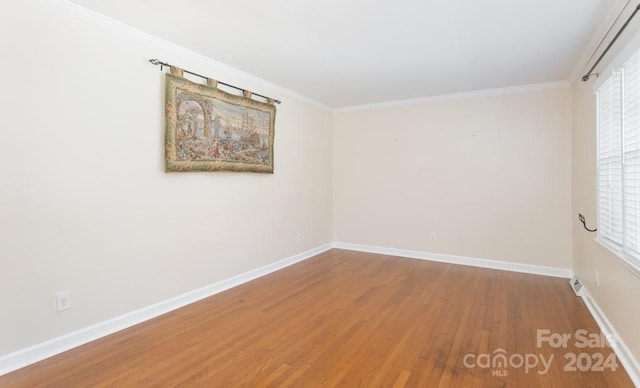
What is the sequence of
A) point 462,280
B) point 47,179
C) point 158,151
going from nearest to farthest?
Answer: point 47,179
point 158,151
point 462,280

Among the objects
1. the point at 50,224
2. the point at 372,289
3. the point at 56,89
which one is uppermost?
the point at 56,89

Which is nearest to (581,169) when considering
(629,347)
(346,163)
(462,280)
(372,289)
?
(462,280)

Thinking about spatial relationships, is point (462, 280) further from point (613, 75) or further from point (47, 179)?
point (47, 179)

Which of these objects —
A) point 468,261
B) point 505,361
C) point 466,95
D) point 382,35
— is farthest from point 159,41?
point 468,261

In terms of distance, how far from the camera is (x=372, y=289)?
138 inches

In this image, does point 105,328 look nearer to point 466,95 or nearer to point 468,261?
point 468,261

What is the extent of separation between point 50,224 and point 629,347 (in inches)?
152

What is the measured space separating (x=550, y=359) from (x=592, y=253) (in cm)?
136

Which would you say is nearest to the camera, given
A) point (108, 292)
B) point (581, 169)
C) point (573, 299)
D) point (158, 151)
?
point (108, 292)

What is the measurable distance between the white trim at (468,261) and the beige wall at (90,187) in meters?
2.44

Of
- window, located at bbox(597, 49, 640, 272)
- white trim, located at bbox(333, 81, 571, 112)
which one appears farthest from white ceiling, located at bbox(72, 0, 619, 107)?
window, located at bbox(597, 49, 640, 272)

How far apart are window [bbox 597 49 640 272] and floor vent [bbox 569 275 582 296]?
0.87 metres

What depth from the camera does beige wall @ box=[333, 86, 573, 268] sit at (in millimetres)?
3977

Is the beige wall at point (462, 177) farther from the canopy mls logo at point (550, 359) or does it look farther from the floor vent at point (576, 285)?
the canopy mls logo at point (550, 359)
